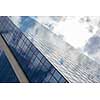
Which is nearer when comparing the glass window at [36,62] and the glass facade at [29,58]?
the glass facade at [29,58]

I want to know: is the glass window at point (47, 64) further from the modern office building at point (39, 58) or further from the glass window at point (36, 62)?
the glass window at point (36, 62)

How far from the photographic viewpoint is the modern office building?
10797mm

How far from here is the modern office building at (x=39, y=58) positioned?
35.4 ft

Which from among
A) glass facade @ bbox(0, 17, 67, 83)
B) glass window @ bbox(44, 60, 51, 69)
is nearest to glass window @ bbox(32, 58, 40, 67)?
glass facade @ bbox(0, 17, 67, 83)

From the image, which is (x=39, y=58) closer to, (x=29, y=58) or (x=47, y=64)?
(x=29, y=58)

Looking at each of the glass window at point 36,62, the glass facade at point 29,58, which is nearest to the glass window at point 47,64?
the glass facade at point 29,58

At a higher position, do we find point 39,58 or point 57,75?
point 57,75

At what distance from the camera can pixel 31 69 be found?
42.6 ft

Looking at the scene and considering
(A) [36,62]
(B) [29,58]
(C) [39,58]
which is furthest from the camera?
(B) [29,58]

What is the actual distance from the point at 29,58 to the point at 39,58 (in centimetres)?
73

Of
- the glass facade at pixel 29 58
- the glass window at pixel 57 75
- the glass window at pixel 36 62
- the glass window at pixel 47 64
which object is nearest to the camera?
the glass window at pixel 57 75

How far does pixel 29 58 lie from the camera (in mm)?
13281

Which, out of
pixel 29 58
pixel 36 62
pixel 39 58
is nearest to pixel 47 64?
pixel 36 62
